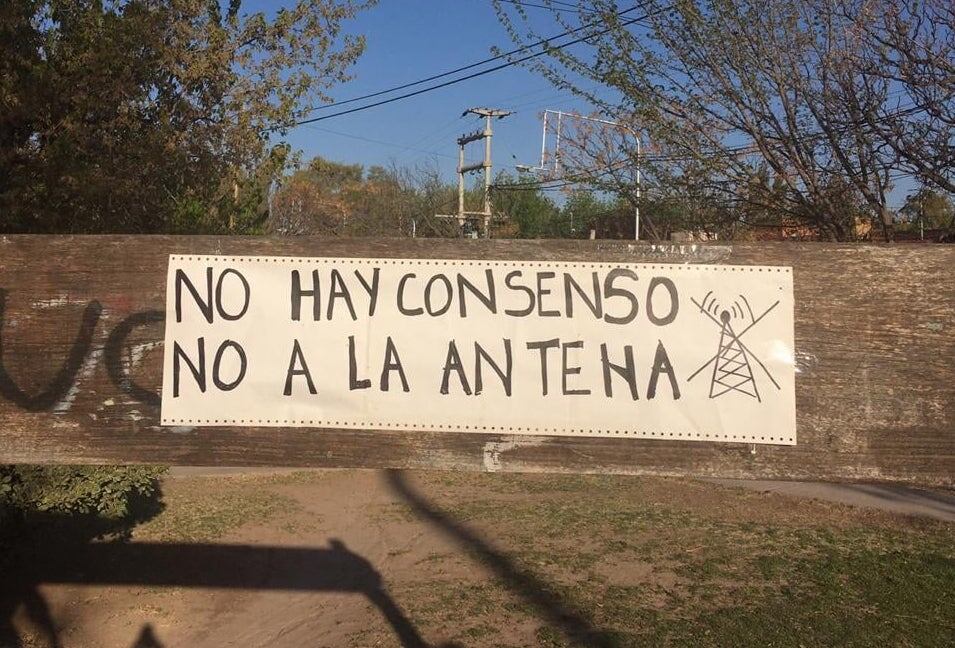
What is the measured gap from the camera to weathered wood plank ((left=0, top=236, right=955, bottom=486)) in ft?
6.51

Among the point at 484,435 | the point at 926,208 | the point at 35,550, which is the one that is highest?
the point at 926,208

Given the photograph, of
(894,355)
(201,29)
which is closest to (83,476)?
(201,29)

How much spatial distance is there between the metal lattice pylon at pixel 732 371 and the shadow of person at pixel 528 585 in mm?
3673

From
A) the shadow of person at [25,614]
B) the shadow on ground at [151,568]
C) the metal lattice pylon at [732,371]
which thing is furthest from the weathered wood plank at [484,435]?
the shadow of person at [25,614]

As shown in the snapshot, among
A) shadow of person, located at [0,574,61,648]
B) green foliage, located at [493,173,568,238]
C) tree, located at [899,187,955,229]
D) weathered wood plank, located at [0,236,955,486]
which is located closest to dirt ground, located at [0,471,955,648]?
shadow of person, located at [0,574,61,648]

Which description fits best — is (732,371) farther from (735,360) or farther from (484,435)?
(484,435)

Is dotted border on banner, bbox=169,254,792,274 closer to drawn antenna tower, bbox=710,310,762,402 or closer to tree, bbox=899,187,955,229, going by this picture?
drawn antenna tower, bbox=710,310,762,402

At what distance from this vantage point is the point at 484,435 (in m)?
2.04

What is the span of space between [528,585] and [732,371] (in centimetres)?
480

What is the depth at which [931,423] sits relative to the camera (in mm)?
1983

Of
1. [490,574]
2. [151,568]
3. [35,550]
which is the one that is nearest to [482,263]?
[490,574]

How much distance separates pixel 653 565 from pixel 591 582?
0.68 meters

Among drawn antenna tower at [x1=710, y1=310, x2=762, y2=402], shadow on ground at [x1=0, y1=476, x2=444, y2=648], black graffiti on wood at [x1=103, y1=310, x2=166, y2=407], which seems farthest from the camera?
shadow on ground at [x1=0, y1=476, x2=444, y2=648]

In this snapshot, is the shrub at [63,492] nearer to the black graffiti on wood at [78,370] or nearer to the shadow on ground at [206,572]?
the shadow on ground at [206,572]
